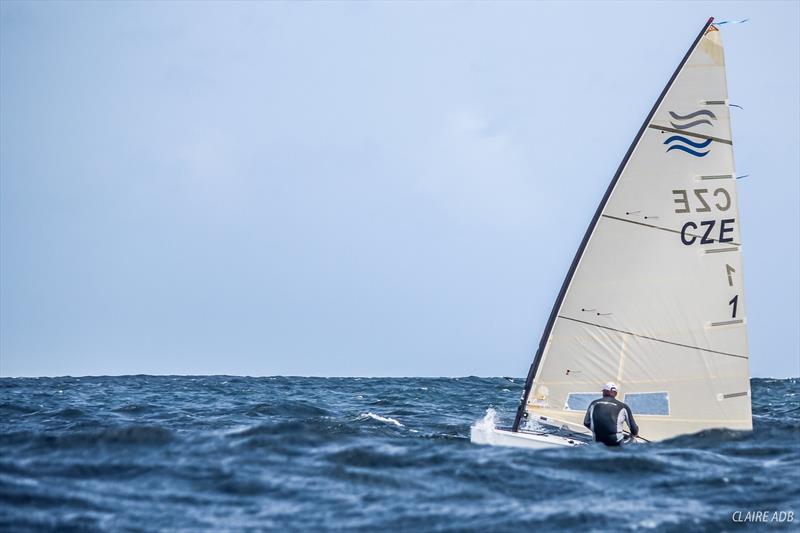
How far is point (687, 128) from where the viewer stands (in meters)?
14.9

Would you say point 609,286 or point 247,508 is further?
point 609,286

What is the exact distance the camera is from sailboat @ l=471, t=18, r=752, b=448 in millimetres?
14867

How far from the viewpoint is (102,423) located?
17984 millimetres

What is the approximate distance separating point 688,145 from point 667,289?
2.53m

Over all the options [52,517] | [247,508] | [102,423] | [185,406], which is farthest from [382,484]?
[185,406]

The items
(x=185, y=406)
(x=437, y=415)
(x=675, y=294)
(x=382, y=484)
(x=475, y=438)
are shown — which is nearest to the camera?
(x=382, y=484)

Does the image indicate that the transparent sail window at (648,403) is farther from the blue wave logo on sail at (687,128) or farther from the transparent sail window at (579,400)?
the blue wave logo on sail at (687,128)

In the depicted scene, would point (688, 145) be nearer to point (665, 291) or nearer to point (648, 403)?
point (665, 291)

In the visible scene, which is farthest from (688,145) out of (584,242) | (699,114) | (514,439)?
(514,439)

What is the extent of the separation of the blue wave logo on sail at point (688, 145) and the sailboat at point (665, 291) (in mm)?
17

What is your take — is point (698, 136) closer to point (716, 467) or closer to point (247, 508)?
point (716, 467)

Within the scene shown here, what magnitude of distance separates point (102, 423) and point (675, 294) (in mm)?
11820

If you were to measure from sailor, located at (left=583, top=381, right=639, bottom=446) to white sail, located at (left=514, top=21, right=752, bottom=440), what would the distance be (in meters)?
0.67

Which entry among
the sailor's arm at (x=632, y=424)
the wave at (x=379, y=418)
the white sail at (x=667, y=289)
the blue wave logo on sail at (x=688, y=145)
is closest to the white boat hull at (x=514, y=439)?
the sailor's arm at (x=632, y=424)
